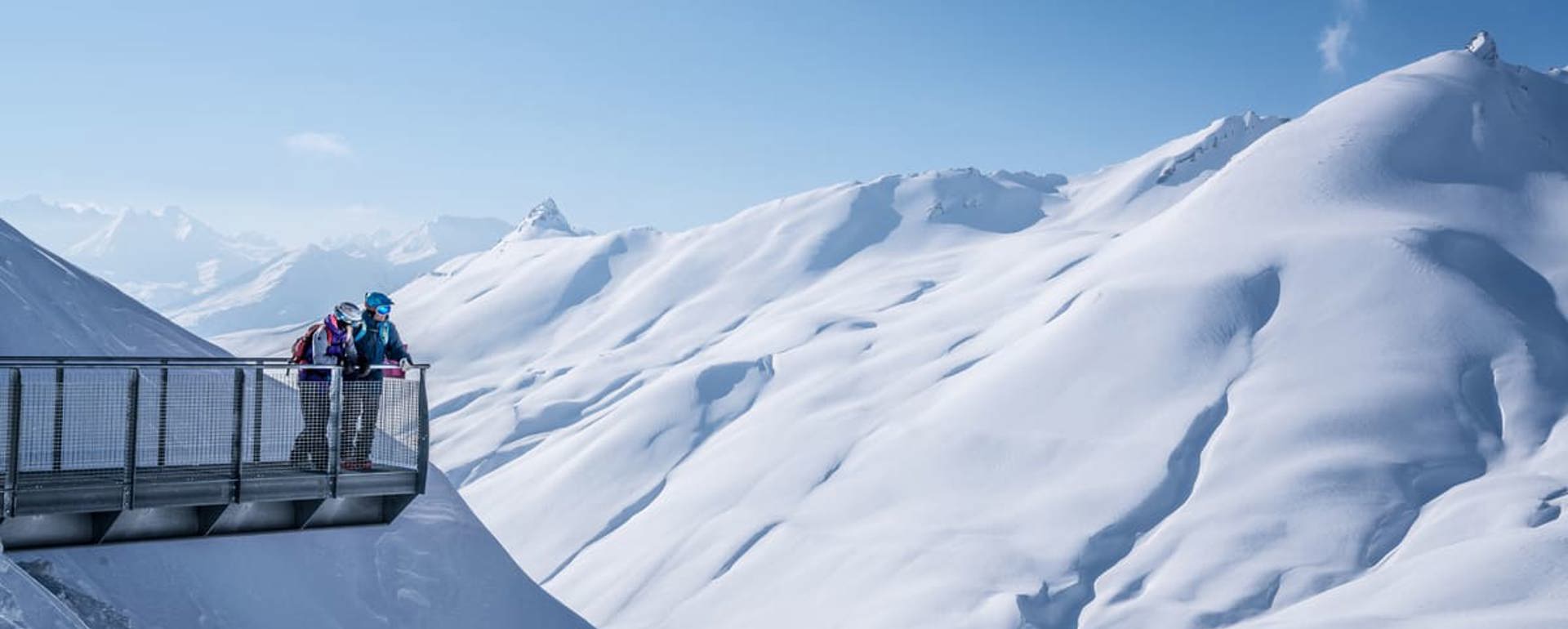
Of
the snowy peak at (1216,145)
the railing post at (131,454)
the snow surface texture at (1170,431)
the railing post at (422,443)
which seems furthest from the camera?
the snowy peak at (1216,145)

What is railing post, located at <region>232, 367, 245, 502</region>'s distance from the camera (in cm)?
1542

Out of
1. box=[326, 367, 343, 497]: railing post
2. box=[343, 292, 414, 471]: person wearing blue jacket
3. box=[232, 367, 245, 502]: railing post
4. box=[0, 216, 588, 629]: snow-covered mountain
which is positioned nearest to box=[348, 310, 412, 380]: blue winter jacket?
box=[343, 292, 414, 471]: person wearing blue jacket

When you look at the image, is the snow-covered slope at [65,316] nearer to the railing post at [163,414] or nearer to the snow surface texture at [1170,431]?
the railing post at [163,414]

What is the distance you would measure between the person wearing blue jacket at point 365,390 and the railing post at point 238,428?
135 centimetres

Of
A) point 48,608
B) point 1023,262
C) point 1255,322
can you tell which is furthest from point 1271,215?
point 48,608

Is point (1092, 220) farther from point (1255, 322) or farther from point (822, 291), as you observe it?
point (1255, 322)

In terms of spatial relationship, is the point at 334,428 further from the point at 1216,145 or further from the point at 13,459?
the point at 1216,145

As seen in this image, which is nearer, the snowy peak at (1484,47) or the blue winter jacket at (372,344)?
the blue winter jacket at (372,344)

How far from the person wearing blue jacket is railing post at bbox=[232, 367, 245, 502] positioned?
4.44 feet

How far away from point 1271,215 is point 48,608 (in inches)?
3263

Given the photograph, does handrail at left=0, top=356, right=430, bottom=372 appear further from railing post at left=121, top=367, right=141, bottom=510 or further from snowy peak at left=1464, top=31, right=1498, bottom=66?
snowy peak at left=1464, top=31, right=1498, bottom=66

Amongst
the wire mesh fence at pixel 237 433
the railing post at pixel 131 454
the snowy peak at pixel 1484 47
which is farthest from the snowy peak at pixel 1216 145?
the railing post at pixel 131 454

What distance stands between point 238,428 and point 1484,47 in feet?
389

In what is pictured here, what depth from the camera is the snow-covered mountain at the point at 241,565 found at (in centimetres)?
2302
